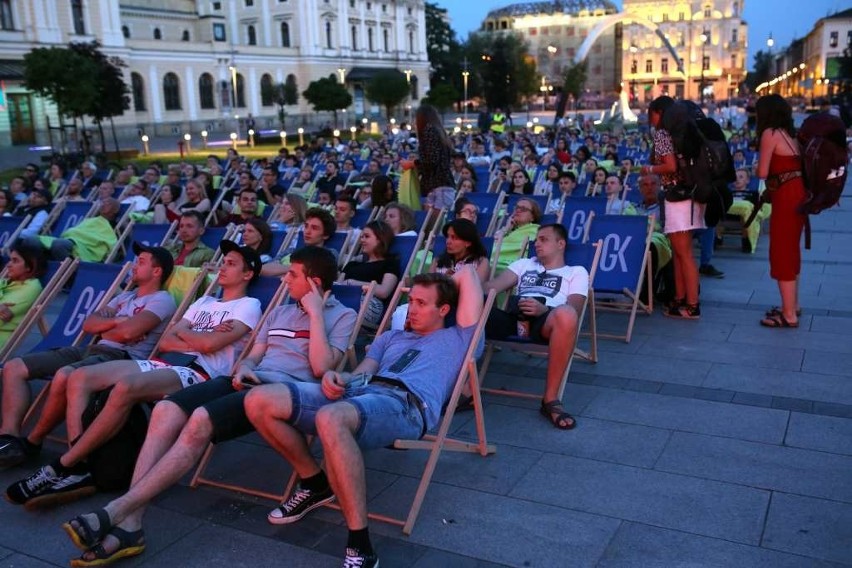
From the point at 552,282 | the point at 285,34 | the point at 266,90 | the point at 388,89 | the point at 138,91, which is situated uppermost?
the point at 285,34

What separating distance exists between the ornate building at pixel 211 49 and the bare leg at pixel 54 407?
38.6m

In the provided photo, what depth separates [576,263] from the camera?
529cm

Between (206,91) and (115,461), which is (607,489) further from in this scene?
(206,91)

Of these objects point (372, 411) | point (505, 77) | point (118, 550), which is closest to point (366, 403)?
point (372, 411)

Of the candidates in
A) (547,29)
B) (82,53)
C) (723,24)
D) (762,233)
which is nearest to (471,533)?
(762,233)

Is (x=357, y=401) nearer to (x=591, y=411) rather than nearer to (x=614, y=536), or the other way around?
(x=614, y=536)

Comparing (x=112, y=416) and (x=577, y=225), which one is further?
(x=577, y=225)

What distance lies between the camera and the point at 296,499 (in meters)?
3.33

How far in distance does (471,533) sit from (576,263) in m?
2.58

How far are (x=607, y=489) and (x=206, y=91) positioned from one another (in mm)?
54572

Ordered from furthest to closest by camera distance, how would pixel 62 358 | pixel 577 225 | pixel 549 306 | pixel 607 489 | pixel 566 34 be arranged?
pixel 566 34, pixel 577 225, pixel 549 306, pixel 62 358, pixel 607 489

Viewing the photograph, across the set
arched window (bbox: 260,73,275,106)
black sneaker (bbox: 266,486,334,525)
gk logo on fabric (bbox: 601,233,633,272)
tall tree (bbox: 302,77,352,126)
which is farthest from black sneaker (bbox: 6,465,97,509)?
arched window (bbox: 260,73,275,106)

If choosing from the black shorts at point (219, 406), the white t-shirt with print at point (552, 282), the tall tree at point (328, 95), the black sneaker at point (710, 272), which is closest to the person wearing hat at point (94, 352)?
the black shorts at point (219, 406)

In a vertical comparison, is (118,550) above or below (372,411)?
below
